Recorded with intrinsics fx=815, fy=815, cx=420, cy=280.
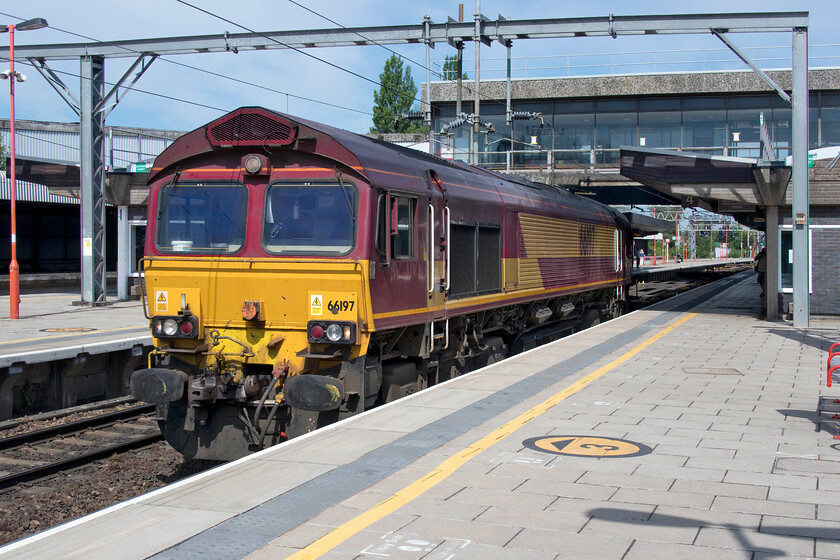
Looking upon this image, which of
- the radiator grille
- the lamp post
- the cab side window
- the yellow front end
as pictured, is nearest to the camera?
the yellow front end

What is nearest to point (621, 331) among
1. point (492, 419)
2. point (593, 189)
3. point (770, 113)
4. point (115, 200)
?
point (492, 419)

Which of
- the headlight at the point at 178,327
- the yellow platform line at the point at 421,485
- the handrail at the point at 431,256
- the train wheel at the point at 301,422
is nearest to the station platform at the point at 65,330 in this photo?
the headlight at the point at 178,327

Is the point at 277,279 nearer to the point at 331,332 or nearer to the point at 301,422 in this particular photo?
the point at 331,332

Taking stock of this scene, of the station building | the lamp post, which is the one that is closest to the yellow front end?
the lamp post

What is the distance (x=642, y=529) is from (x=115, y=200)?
23.3 m

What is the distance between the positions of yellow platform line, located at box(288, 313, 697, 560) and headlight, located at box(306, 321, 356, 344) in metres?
1.76

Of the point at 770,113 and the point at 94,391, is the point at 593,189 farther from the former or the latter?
the point at 94,391

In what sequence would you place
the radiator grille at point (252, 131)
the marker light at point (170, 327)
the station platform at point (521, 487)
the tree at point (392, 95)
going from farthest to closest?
the tree at point (392, 95) → the marker light at point (170, 327) → the radiator grille at point (252, 131) → the station platform at point (521, 487)

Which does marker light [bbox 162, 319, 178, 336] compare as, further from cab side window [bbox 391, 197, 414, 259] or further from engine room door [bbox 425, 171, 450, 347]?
engine room door [bbox 425, 171, 450, 347]

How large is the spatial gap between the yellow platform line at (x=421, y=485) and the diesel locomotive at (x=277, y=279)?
5.54 feet

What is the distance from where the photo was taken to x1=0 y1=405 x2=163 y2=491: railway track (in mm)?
9305

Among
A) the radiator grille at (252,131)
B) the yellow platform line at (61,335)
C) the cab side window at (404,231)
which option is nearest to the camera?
the radiator grille at (252,131)

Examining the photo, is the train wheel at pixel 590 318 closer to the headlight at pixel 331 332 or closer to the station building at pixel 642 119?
the station building at pixel 642 119

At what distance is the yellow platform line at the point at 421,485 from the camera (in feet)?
15.7
